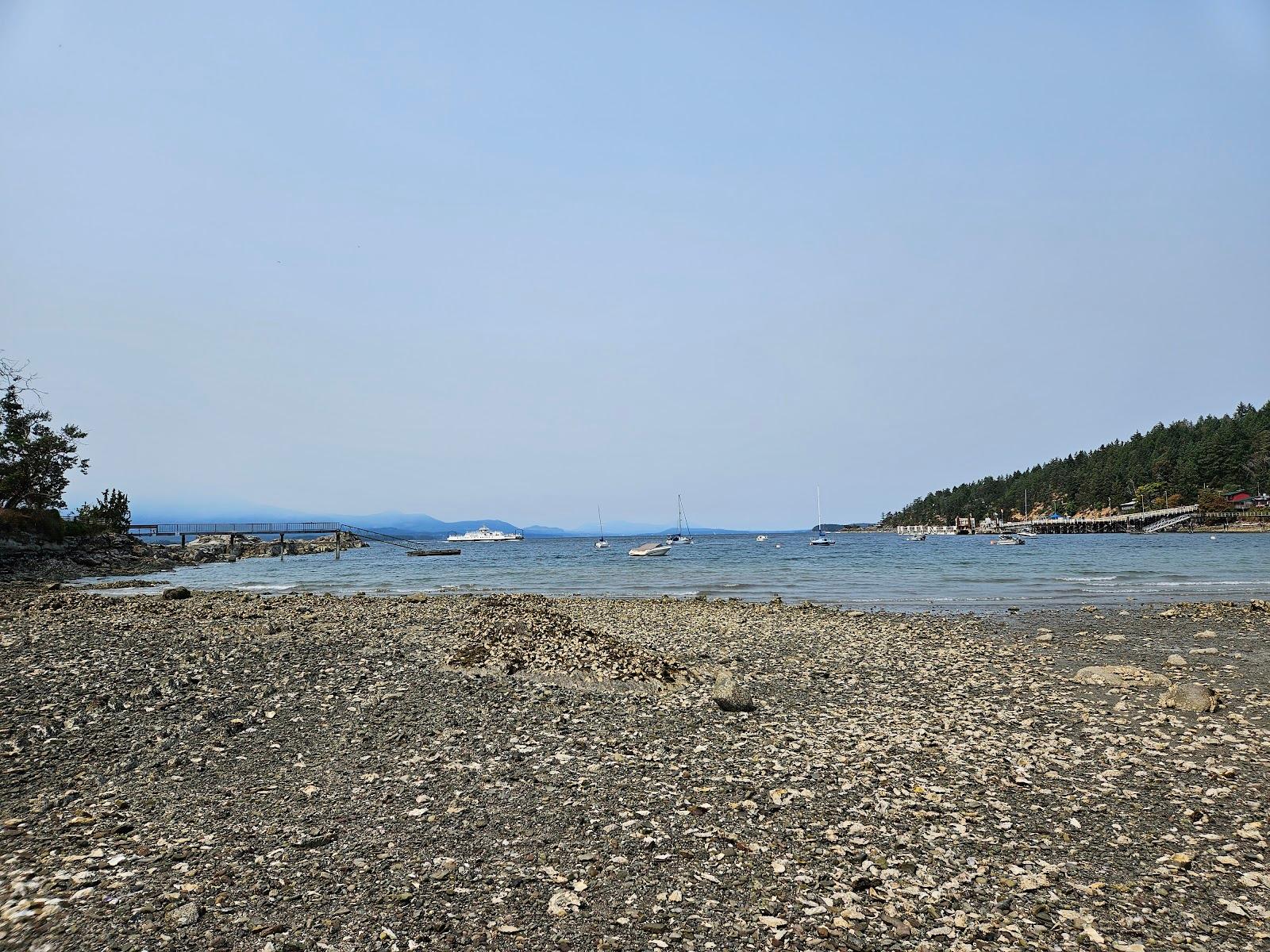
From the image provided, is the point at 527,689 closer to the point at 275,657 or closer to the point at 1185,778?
the point at 275,657

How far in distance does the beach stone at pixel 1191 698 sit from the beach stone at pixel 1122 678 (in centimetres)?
155

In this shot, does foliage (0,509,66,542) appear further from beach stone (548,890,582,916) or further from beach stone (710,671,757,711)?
beach stone (548,890,582,916)

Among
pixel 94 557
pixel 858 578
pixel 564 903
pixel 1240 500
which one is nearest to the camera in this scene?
pixel 564 903

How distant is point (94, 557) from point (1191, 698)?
79.5 metres

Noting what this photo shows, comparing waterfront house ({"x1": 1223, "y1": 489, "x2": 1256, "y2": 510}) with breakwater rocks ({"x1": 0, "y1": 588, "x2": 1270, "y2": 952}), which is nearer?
breakwater rocks ({"x1": 0, "y1": 588, "x2": 1270, "y2": 952})

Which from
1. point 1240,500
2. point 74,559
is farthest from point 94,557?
point 1240,500

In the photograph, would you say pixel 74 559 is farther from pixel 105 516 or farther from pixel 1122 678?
pixel 1122 678

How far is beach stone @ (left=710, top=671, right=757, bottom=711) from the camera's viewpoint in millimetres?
13250

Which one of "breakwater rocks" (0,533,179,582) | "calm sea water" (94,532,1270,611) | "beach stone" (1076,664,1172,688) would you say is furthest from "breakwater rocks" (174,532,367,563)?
"beach stone" (1076,664,1172,688)

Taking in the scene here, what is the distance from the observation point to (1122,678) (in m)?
15.7

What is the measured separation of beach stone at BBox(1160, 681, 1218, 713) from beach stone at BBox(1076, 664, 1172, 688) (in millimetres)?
1553

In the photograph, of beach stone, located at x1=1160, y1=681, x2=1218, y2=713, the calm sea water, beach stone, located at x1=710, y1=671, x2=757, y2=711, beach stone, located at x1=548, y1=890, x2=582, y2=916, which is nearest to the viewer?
beach stone, located at x1=548, y1=890, x2=582, y2=916

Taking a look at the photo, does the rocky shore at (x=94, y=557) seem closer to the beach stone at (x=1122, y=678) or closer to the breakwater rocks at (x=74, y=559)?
the breakwater rocks at (x=74, y=559)

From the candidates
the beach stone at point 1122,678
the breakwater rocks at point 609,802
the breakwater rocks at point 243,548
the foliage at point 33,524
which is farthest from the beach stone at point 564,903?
the breakwater rocks at point 243,548
